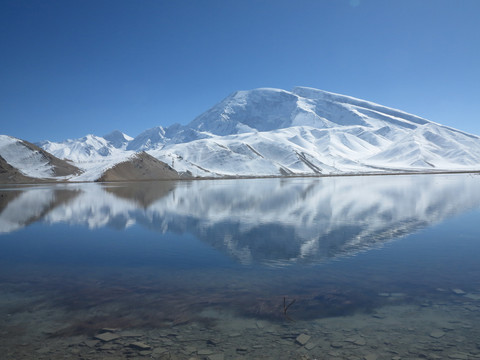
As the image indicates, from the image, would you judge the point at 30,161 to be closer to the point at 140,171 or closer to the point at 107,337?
the point at 140,171

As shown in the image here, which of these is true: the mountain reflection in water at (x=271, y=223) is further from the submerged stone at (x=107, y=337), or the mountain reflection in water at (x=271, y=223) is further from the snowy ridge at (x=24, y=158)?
the snowy ridge at (x=24, y=158)

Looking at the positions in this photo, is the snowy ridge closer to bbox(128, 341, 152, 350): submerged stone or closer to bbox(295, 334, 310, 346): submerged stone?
bbox(128, 341, 152, 350): submerged stone

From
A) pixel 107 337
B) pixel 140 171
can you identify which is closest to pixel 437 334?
pixel 107 337

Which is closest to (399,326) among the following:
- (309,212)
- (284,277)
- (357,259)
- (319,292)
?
(319,292)

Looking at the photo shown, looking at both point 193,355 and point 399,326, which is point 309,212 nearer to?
point 399,326

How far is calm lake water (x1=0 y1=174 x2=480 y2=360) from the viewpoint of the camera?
25.5 feet

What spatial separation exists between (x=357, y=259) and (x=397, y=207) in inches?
712

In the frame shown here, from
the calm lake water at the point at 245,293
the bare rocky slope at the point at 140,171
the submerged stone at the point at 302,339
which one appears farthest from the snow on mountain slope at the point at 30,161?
the submerged stone at the point at 302,339

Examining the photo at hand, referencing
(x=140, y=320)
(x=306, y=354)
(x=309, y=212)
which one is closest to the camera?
(x=306, y=354)

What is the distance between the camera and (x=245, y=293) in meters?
10.7

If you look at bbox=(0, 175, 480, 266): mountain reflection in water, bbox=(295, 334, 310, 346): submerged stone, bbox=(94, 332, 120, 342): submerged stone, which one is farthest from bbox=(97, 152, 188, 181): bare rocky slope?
bbox=(295, 334, 310, 346): submerged stone

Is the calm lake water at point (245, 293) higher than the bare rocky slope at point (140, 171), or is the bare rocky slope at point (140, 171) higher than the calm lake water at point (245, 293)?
the bare rocky slope at point (140, 171)

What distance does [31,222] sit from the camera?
85.5 feet

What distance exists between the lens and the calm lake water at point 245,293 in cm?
777
